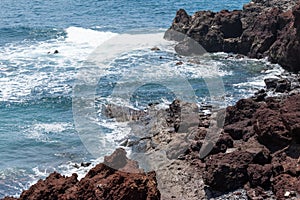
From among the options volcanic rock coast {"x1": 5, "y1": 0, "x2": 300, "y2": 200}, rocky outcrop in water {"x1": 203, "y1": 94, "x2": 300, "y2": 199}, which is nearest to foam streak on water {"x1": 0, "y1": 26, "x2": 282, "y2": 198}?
volcanic rock coast {"x1": 5, "y1": 0, "x2": 300, "y2": 200}

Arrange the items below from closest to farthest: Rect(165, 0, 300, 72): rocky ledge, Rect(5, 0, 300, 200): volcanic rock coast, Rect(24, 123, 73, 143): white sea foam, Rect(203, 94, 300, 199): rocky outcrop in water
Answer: Rect(5, 0, 300, 200): volcanic rock coast, Rect(203, 94, 300, 199): rocky outcrop in water, Rect(24, 123, 73, 143): white sea foam, Rect(165, 0, 300, 72): rocky ledge

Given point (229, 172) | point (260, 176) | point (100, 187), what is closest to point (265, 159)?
point (260, 176)

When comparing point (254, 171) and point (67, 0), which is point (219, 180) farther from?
point (67, 0)

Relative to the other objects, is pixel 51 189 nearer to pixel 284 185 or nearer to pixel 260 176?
pixel 260 176

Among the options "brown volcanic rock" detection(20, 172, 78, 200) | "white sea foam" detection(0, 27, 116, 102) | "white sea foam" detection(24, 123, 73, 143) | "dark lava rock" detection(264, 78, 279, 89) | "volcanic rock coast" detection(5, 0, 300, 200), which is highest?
"brown volcanic rock" detection(20, 172, 78, 200)

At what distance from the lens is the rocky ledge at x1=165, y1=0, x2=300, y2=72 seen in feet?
103

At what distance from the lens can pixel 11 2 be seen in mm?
68438

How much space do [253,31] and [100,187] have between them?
88.4 feet

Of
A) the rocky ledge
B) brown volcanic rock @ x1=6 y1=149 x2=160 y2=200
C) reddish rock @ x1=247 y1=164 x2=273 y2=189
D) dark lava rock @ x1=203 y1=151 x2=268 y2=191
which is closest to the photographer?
brown volcanic rock @ x1=6 y1=149 x2=160 y2=200

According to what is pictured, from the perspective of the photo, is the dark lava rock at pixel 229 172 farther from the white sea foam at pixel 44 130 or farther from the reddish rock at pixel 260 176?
the white sea foam at pixel 44 130

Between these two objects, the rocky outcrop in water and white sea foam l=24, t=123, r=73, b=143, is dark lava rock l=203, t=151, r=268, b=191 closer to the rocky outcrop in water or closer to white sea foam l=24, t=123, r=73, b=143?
the rocky outcrop in water

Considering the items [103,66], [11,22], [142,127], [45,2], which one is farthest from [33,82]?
[45,2]

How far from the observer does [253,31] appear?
36.8 metres

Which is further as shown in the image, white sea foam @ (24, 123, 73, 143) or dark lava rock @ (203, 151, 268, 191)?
white sea foam @ (24, 123, 73, 143)
